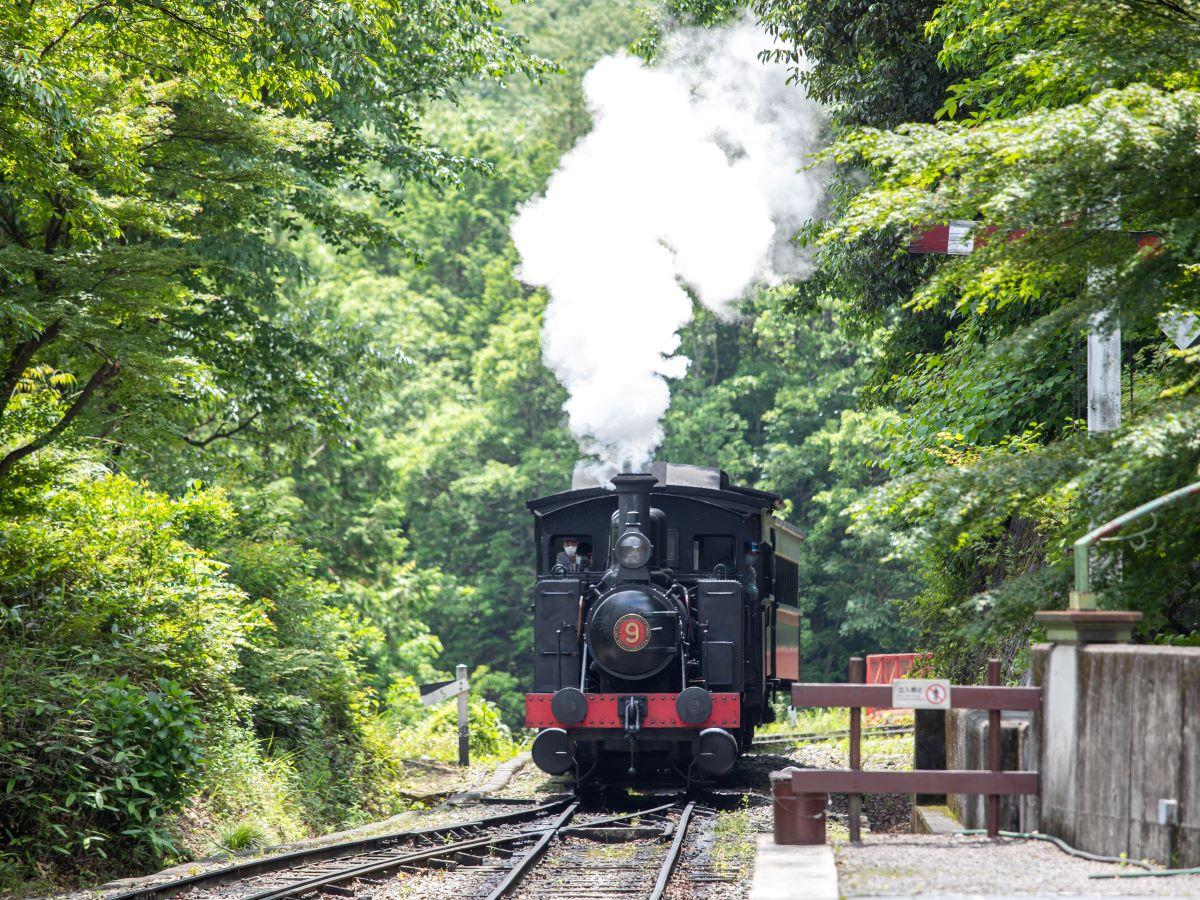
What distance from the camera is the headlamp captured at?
13914mm

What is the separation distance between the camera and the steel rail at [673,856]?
30.4ft

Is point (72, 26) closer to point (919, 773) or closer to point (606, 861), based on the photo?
point (606, 861)

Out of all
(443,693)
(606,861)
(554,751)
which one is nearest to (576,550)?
(554,751)

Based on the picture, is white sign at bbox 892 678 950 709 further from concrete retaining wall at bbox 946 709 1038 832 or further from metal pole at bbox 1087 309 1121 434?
metal pole at bbox 1087 309 1121 434

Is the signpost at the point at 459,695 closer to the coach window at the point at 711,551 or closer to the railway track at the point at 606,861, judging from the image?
the coach window at the point at 711,551

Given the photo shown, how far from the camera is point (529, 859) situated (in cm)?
1048

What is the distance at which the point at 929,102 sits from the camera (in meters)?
15.7

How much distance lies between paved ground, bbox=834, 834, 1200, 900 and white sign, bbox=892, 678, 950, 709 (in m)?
0.72

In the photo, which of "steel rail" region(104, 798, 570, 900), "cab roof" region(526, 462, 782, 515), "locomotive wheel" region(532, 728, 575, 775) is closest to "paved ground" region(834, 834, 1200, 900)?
"steel rail" region(104, 798, 570, 900)

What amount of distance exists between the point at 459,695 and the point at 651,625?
472 cm

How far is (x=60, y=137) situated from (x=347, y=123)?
897 cm

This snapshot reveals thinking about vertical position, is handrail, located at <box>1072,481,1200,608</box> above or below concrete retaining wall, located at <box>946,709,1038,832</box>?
above

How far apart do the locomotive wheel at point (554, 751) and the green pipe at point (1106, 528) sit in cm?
772

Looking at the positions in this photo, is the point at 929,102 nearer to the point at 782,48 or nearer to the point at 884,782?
the point at 782,48
